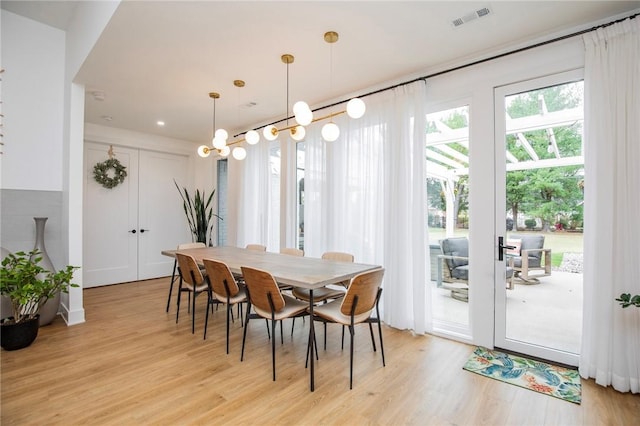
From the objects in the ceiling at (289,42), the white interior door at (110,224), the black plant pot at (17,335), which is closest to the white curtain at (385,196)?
the ceiling at (289,42)

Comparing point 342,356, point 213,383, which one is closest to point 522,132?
point 342,356

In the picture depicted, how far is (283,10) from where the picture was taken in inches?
90.0

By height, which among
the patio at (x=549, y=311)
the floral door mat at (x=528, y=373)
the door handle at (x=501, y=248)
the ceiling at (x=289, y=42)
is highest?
the ceiling at (x=289, y=42)

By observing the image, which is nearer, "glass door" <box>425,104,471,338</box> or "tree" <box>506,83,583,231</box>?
"tree" <box>506,83,583,231</box>

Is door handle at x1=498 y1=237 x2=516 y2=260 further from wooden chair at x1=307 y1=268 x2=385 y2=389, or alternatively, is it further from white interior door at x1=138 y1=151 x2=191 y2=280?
white interior door at x1=138 y1=151 x2=191 y2=280

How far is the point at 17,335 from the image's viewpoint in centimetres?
279

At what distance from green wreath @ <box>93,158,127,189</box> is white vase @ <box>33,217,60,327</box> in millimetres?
2042

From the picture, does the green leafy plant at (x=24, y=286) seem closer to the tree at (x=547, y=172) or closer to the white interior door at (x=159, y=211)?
the white interior door at (x=159, y=211)

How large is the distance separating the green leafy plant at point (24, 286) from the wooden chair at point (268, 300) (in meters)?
2.07

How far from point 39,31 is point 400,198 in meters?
4.41

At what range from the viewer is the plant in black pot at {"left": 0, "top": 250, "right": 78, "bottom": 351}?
278cm

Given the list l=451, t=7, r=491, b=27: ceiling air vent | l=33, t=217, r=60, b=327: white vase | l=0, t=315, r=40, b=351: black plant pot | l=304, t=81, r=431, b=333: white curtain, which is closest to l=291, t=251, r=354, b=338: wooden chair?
l=304, t=81, r=431, b=333: white curtain

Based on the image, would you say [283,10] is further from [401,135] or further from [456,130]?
[456,130]

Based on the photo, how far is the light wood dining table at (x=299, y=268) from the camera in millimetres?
2232
